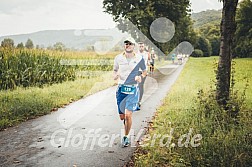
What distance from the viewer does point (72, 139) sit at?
621 cm

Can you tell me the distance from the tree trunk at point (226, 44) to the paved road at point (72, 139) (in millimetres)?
2201

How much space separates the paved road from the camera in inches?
197

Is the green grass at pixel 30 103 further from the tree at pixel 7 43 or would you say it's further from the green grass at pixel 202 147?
the tree at pixel 7 43

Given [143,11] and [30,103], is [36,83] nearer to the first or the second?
[30,103]

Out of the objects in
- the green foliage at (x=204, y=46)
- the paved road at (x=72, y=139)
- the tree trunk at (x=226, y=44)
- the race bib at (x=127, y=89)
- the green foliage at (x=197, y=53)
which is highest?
the green foliage at (x=204, y=46)

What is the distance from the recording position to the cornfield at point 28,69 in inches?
498

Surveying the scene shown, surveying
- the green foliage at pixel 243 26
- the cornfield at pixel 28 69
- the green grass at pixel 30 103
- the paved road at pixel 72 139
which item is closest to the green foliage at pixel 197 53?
the green foliage at pixel 243 26

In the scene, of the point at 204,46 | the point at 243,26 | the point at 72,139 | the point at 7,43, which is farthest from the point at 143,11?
the point at 204,46

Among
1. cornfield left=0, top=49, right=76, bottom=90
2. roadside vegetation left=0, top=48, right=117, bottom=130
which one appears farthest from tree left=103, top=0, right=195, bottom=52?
cornfield left=0, top=49, right=76, bottom=90

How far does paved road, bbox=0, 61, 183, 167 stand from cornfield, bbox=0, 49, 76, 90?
4682 mm

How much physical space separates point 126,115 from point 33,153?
194cm

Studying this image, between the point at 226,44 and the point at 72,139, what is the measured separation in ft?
14.8

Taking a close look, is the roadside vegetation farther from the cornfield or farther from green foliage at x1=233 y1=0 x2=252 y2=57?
green foliage at x1=233 y1=0 x2=252 y2=57

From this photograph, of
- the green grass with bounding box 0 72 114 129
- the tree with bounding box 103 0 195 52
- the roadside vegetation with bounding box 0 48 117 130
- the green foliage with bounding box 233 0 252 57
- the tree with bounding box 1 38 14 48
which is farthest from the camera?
the green foliage with bounding box 233 0 252 57
